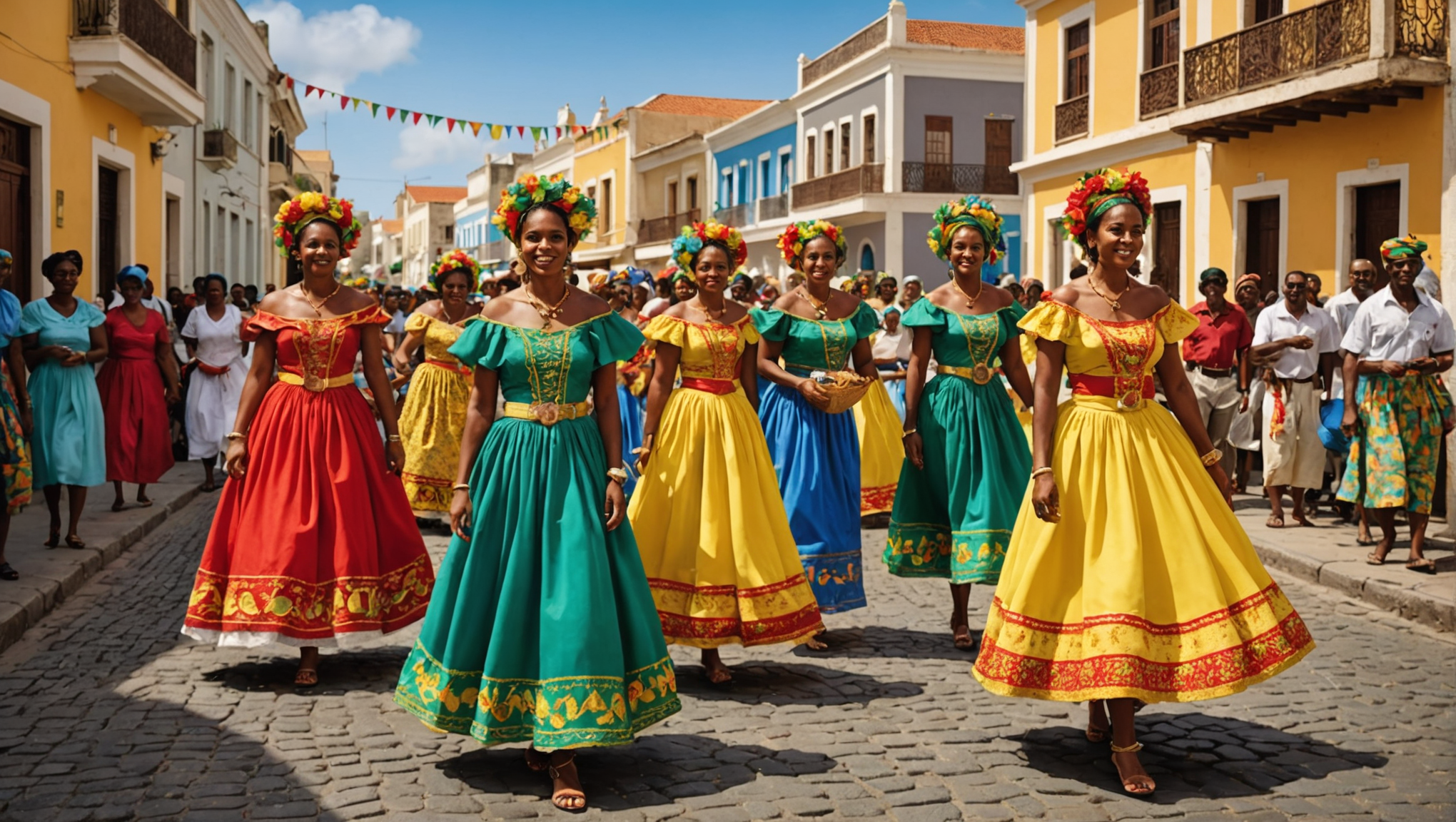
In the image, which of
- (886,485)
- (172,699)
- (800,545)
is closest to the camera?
(172,699)

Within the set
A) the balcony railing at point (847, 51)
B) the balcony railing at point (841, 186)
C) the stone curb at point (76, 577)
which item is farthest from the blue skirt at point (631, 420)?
the balcony railing at point (847, 51)

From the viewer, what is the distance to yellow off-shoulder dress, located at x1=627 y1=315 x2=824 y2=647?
6406 millimetres

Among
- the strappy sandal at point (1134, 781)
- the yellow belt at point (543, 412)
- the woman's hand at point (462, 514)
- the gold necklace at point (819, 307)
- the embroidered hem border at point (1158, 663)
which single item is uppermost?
the gold necklace at point (819, 307)

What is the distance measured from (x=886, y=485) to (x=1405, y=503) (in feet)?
11.4

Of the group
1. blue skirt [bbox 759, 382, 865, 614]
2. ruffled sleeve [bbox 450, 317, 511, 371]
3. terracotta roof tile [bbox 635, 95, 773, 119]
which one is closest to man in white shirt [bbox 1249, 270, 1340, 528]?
blue skirt [bbox 759, 382, 865, 614]

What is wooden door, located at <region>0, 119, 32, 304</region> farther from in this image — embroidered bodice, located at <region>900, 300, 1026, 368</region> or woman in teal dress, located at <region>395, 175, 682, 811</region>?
woman in teal dress, located at <region>395, 175, 682, 811</region>

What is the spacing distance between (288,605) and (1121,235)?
3937mm

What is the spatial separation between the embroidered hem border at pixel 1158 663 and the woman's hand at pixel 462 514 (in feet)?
6.36

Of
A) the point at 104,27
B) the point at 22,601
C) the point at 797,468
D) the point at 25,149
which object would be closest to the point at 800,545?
the point at 797,468

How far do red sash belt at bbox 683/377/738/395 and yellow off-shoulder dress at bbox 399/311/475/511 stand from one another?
423cm

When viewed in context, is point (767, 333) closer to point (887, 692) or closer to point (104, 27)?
point (887, 692)

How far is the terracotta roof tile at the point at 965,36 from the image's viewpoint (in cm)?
3544

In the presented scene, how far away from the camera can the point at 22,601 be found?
7.77 m

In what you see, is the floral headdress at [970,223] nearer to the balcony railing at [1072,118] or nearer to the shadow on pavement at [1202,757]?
the shadow on pavement at [1202,757]
